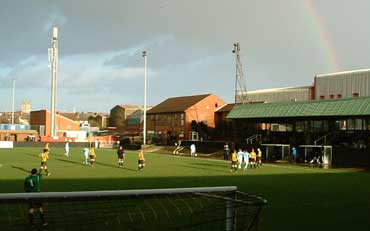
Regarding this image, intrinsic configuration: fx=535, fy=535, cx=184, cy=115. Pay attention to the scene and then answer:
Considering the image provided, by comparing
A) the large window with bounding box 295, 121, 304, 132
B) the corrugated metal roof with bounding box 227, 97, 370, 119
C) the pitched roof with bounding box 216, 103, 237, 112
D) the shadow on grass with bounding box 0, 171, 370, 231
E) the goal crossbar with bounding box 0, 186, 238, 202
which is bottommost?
the shadow on grass with bounding box 0, 171, 370, 231

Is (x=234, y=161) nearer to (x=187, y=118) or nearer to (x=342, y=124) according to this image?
(x=342, y=124)

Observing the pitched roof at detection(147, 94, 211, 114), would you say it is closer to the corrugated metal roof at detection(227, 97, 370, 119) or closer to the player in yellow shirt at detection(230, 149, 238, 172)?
the corrugated metal roof at detection(227, 97, 370, 119)

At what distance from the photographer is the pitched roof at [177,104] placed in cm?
10425

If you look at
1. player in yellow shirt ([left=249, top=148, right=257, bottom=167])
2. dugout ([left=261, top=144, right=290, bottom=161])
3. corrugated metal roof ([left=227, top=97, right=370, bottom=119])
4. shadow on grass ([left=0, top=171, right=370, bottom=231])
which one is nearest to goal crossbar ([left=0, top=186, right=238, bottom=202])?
shadow on grass ([left=0, top=171, right=370, bottom=231])

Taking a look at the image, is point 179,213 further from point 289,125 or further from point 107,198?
point 289,125

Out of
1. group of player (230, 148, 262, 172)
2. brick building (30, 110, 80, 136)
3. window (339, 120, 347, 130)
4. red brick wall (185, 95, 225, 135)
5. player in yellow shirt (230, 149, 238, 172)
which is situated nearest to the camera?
player in yellow shirt (230, 149, 238, 172)

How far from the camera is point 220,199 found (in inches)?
364

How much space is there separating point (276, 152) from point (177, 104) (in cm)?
4838

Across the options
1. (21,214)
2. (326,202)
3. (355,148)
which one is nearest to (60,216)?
(21,214)

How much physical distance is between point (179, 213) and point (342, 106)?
50.0 meters

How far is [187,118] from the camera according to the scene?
333 ft

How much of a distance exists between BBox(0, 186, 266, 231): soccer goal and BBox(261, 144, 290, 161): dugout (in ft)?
173

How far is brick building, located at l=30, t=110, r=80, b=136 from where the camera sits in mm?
132500

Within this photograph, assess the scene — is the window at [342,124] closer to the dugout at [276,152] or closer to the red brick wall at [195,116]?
the dugout at [276,152]
